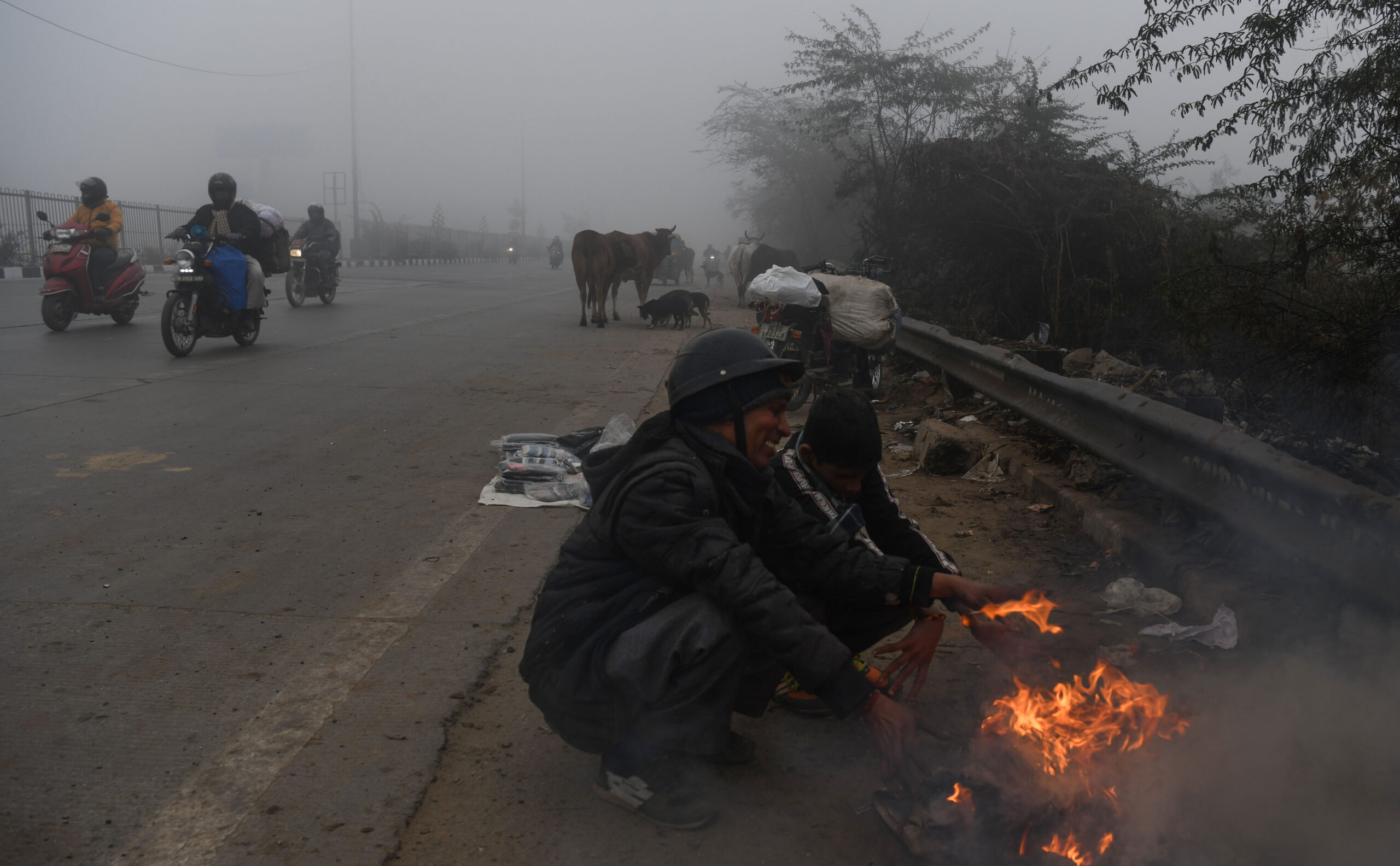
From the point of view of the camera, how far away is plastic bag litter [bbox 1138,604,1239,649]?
3.40 meters

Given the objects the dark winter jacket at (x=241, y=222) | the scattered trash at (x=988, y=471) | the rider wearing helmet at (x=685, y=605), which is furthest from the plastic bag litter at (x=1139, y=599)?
the dark winter jacket at (x=241, y=222)

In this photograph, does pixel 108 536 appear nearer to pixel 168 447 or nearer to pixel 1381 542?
pixel 168 447

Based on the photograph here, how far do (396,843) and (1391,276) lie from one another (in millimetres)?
5126

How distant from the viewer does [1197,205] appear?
31.5ft

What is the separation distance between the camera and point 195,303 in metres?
10.4

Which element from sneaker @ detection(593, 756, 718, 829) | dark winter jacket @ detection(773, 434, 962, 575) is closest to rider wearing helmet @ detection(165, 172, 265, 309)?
dark winter jacket @ detection(773, 434, 962, 575)

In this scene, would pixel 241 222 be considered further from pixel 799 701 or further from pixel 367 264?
pixel 367 264

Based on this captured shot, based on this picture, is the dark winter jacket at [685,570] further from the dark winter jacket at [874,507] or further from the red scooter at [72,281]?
the red scooter at [72,281]

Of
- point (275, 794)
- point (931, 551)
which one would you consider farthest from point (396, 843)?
point (931, 551)

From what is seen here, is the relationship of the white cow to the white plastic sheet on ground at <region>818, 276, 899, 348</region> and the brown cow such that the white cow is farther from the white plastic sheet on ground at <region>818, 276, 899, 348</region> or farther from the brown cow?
the white plastic sheet on ground at <region>818, 276, 899, 348</region>

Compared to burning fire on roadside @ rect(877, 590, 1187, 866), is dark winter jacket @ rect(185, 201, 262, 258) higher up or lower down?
higher up

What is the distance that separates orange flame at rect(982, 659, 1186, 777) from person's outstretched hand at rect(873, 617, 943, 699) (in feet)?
0.72

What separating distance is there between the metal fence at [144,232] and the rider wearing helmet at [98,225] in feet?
13.6

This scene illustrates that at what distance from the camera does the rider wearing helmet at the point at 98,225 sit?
40.2 feet
